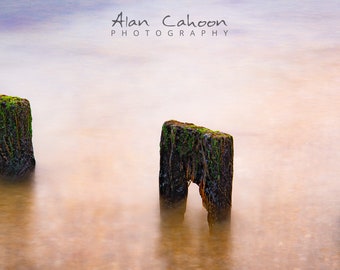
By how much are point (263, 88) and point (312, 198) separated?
3.94 metres

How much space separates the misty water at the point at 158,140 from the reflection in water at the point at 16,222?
1 cm

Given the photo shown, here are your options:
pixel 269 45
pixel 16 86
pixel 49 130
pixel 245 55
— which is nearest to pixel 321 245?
pixel 49 130

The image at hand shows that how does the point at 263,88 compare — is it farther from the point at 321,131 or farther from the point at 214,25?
the point at 214,25

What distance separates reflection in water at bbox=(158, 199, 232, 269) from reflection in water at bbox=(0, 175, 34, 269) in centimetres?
99

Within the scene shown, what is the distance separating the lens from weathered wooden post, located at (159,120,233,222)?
5457 mm

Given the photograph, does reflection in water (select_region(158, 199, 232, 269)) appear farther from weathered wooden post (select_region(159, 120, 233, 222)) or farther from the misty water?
weathered wooden post (select_region(159, 120, 233, 222))

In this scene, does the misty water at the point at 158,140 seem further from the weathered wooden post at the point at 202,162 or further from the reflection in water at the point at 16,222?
the weathered wooden post at the point at 202,162

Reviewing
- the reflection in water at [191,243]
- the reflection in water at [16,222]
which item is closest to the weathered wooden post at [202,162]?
the reflection in water at [191,243]

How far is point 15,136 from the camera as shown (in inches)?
245

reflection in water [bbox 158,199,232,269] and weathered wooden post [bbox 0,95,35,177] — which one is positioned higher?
weathered wooden post [bbox 0,95,35,177]

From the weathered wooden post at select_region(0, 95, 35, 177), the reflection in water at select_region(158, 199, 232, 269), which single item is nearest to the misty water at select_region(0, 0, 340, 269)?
the reflection in water at select_region(158, 199, 232, 269)

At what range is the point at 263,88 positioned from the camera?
1007cm

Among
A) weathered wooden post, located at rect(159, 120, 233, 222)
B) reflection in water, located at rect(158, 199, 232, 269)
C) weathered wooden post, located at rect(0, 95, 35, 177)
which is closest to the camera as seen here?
reflection in water, located at rect(158, 199, 232, 269)

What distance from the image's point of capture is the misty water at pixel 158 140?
550 cm
